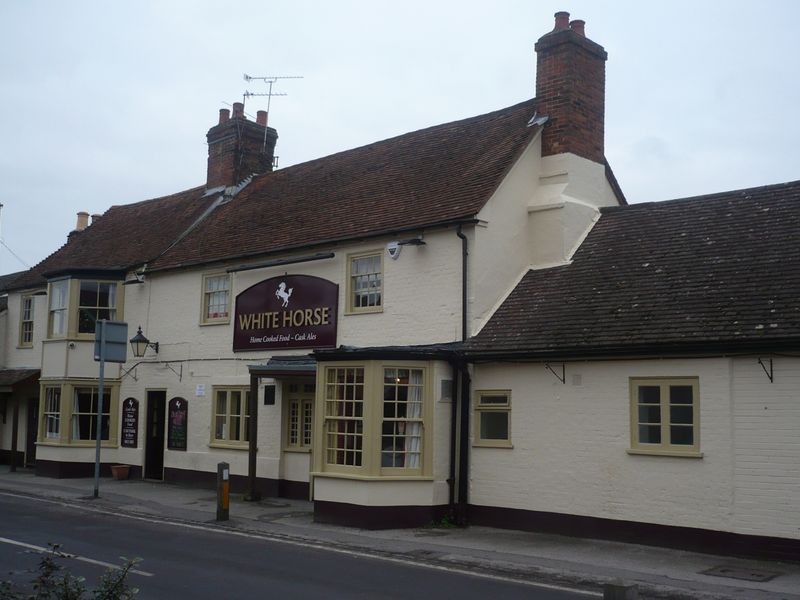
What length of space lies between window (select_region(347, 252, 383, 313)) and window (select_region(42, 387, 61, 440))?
1091cm

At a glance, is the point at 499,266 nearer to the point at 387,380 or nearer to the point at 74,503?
the point at 387,380

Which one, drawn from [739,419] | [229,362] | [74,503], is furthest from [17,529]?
[739,419]

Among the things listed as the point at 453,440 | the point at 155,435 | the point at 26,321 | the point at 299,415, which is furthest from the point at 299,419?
the point at 26,321

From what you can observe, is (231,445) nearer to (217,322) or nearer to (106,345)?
(217,322)

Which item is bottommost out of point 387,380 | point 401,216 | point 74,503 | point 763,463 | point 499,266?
point 74,503

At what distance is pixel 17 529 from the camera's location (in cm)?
1466

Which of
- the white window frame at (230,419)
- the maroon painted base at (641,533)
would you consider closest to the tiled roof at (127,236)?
the white window frame at (230,419)

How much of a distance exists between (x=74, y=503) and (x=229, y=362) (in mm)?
4844

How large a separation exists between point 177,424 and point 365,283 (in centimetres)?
746

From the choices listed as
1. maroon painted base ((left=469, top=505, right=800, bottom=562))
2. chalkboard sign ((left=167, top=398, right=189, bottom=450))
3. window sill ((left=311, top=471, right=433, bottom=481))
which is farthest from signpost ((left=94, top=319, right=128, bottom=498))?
maroon painted base ((left=469, top=505, right=800, bottom=562))

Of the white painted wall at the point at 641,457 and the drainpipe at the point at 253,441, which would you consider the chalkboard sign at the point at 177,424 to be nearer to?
the drainpipe at the point at 253,441

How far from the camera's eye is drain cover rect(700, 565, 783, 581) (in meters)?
11.4

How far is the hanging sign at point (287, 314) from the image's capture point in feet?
64.3

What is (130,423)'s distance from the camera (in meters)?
24.8
